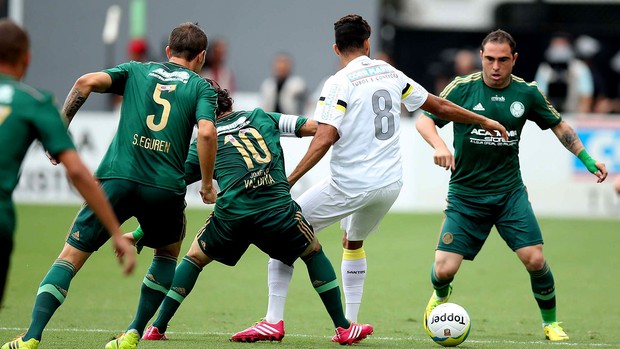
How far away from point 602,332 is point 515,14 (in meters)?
17.6

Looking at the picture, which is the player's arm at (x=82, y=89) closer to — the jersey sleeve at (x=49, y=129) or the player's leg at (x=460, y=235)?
the jersey sleeve at (x=49, y=129)

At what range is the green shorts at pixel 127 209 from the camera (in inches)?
288

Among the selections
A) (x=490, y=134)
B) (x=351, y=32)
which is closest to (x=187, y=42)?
(x=351, y=32)

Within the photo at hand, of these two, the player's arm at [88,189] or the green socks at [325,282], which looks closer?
the player's arm at [88,189]

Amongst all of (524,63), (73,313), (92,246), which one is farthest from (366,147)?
(524,63)

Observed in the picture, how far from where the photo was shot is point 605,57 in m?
24.3

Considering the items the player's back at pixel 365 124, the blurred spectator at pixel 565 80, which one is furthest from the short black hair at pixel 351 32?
the blurred spectator at pixel 565 80

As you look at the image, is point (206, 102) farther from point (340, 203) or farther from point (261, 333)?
point (261, 333)

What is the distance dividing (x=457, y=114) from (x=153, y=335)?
2832 mm

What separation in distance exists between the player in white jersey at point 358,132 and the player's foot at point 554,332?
1.66 m

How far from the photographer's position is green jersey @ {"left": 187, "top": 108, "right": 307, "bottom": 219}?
25.8 feet

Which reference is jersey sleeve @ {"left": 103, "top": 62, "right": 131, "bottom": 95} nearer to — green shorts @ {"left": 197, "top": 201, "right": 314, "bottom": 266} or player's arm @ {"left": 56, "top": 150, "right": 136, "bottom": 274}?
green shorts @ {"left": 197, "top": 201, "right": 314, "bottom": 266}

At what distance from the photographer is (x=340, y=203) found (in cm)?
838

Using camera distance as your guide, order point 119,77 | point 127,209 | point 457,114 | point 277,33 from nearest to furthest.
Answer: point 127,209
point 119,77
point 457,114
point 277,33
